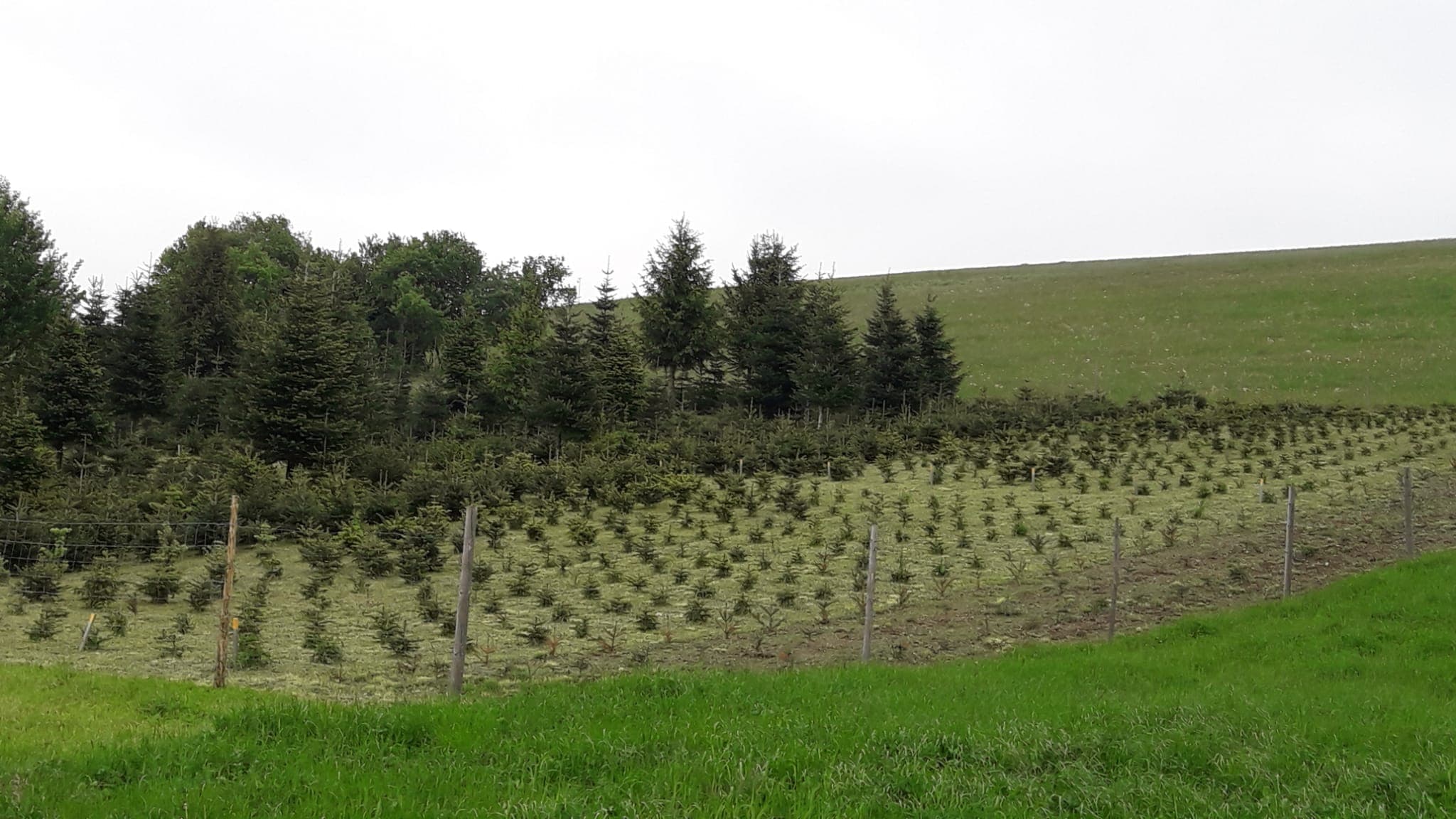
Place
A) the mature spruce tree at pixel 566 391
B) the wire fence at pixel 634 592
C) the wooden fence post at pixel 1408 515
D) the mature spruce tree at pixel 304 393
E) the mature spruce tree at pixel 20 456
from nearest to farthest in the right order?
the wire fence at pixel 634 592, the wooden fence post at pixel 1408 515, the mature spruce tree at pixel 20 456, the mature spruce tree at pixel 304 393, the mature spruce tree at pixel 566 391

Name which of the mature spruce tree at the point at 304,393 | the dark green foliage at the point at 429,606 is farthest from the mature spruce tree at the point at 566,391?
the dark green foliage at the point at 429,606

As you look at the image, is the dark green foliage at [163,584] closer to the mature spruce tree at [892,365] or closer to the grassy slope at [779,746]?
the grassy slope at [779,746]

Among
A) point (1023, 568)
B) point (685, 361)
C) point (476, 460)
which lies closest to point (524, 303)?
point (685, 361)

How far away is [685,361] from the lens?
144 ft

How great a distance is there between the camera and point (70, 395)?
30.5m

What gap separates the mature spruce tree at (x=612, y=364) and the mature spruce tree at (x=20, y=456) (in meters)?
16.7

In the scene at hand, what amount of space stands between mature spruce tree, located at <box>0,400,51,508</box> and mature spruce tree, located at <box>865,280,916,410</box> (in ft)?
99.1

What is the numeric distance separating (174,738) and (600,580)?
33.3 feet

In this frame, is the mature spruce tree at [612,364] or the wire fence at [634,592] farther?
the mature spruce tree at [612,364]

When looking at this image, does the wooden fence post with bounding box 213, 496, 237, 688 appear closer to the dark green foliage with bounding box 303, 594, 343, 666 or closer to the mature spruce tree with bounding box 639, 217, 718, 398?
the dark green foliage with bounding box 303, 594, 343, 666

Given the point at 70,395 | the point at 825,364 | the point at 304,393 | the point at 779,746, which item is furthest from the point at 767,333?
the point at 779,746

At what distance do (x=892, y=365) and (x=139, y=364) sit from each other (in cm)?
3238

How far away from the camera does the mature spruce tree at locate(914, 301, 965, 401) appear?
41.7 m

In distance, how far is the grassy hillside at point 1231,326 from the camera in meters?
43.8
